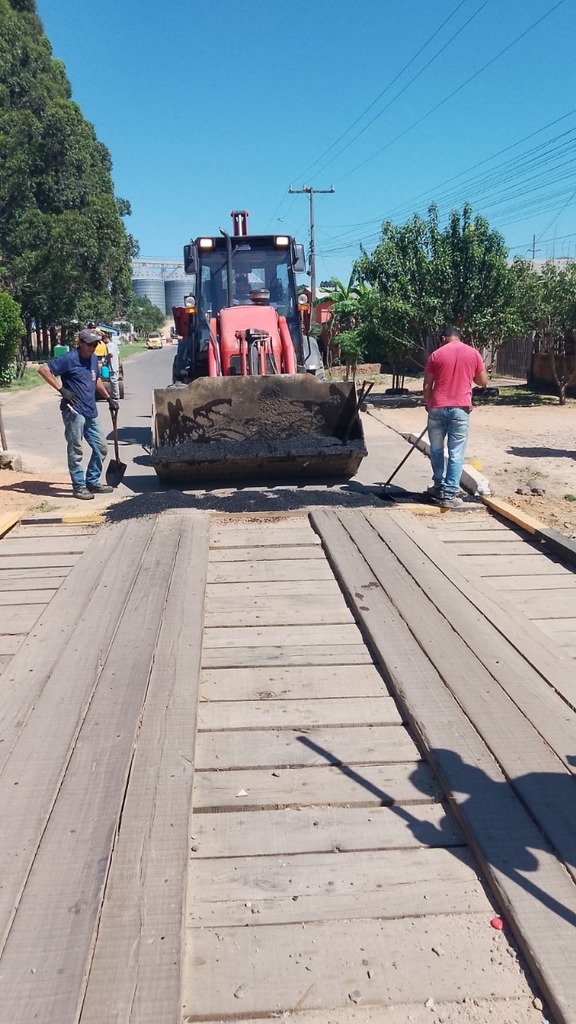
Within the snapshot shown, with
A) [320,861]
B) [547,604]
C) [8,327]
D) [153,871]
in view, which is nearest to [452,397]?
[547,604]

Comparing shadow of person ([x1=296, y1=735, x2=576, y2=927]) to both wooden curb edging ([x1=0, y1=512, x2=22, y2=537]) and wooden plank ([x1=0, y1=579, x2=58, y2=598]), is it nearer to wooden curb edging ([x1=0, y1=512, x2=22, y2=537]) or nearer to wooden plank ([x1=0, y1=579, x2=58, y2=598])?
wooden plank ([x1=0, y1=579, x2=58, y2=598])

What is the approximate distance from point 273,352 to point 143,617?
5751 millimetres

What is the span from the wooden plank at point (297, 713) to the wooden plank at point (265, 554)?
224cm

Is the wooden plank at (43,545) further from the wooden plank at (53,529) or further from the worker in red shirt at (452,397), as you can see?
the worker in red shirt at (452,397)

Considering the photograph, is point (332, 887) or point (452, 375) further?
point (452, 375)

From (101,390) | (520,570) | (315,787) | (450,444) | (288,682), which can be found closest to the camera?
(315,787)

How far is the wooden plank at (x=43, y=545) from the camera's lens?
6285 mm

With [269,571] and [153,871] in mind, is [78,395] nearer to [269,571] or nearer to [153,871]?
[269,571]

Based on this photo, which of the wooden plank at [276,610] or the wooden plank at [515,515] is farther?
the wooden plank at [515,515]

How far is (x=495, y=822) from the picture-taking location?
2.81 meters

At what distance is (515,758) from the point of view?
Result: 10.5 feet

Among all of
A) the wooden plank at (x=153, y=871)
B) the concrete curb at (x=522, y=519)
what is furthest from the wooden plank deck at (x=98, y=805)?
→ the concrete curb at (x=522, y=519)

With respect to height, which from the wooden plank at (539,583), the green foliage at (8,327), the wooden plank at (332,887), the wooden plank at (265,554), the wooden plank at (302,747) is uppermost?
the green foliage at (8,327)

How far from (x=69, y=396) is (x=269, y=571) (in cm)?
358
